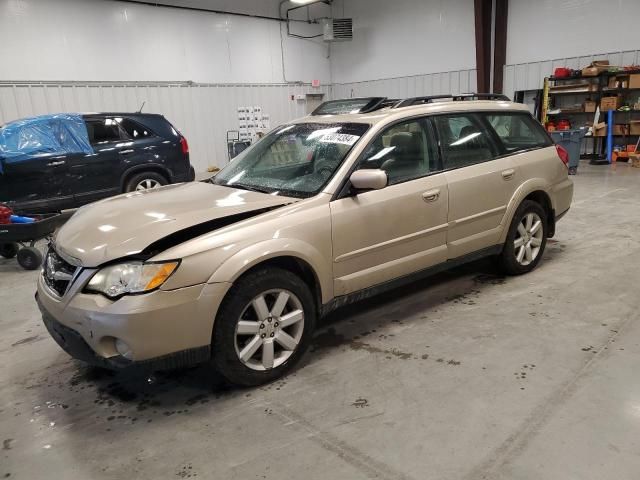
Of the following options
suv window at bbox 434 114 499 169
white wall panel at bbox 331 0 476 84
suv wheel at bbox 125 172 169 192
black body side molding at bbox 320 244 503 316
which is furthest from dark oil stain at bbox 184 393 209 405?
white wall panel at bbox 331 0 476 84

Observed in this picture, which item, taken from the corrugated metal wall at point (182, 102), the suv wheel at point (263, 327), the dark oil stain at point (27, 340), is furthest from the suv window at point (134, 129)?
the suv wheel at point (263, 327)

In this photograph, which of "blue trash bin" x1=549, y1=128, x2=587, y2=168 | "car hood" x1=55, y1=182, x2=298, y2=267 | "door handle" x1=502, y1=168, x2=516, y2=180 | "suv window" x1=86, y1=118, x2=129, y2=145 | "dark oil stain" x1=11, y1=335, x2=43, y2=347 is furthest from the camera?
"blue trash bin" x1=549, y1=128, x2=587, y2=168

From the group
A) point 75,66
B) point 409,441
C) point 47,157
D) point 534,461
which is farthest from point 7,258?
point 75,66

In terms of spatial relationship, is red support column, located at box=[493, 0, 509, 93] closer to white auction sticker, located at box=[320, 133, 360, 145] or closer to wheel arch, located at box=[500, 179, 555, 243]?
wheel arch, located at box=[500, 179, 555, 243]

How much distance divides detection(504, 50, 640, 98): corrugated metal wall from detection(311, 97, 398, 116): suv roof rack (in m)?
10.1

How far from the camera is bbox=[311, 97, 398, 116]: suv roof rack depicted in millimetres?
3637

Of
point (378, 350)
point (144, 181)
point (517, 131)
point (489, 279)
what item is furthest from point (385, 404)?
point (144, 181)

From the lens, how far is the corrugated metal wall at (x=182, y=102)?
34.6 ft

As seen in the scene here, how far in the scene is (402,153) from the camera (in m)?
3.30

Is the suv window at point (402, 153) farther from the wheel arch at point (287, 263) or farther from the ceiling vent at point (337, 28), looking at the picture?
the ceiling vent at point (337, 28)

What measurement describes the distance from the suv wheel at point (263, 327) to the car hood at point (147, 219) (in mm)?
387

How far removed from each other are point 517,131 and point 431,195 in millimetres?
1416

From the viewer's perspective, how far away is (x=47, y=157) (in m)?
6.62

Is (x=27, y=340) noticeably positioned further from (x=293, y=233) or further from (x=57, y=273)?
(x=293, y=233)
